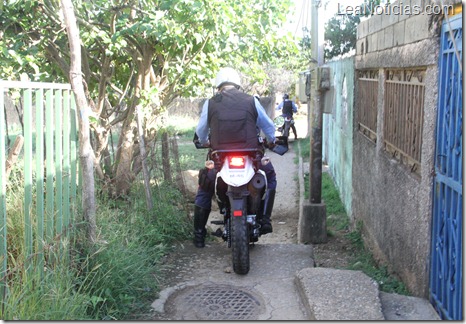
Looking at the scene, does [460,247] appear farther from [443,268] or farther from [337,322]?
[337,322]

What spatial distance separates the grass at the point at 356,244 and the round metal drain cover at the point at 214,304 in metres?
1.15

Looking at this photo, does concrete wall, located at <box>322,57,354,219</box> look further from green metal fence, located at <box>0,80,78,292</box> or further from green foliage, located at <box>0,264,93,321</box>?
green foliage, located at <box>0,264,93,321</box>

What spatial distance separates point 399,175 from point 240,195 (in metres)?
1.40

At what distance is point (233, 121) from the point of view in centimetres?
589

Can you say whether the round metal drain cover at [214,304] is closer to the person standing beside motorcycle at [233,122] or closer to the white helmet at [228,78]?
the person standing beside motorcycle at [233,122]

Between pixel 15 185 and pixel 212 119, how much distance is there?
187 cm

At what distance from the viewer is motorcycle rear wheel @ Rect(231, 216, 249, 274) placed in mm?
5562

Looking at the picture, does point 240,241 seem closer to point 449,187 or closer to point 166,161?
point 449,187

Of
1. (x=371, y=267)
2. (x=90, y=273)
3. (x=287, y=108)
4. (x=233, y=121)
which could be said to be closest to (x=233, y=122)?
(x=233, y=121)

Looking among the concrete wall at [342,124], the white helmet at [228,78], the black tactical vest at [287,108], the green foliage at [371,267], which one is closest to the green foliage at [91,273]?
the white helmet at [228,78]

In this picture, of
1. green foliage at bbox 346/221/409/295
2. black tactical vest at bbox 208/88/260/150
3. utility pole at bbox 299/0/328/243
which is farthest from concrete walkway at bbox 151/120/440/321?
utility pole at bbox 299/0/328/243

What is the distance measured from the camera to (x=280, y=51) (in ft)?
27.5

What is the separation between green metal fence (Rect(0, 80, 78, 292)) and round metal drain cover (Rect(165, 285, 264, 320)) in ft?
3.45

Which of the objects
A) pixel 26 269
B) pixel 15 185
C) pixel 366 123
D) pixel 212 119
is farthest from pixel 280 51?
pixel 26 269
